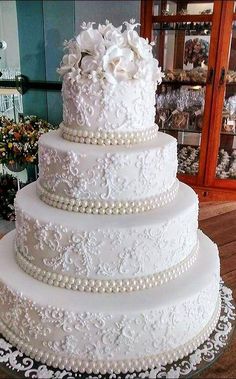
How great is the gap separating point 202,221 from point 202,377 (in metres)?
1.86

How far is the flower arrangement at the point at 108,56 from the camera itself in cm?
157


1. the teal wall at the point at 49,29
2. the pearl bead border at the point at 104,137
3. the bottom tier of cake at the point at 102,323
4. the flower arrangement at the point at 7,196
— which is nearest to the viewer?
the bottom tier of cake at the point at 102,323

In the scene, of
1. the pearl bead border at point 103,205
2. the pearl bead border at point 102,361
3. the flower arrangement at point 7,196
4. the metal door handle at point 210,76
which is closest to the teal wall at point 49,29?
the flower arrangement at point 7,196

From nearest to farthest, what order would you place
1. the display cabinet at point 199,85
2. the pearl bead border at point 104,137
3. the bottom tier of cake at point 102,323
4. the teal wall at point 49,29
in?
the bottom tier of cake at point 102,323, the pearl bead border at point 104,137, the display cabinet at point 199,85, the teal wall at point 49,29

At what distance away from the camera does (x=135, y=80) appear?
5.37 feet

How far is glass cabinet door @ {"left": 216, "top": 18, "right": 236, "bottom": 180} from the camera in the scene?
3.62 meters

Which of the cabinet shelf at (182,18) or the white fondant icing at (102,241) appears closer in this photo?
the white fondant icing at (102,241)

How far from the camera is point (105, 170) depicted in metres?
1.60

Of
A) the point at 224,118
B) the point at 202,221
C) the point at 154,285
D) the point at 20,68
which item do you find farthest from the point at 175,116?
the point at 154,285

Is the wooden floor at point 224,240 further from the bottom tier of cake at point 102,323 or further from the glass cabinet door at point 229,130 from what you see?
the glass cabinet door at point 229,130

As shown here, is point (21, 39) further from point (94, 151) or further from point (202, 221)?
point (94, 151)

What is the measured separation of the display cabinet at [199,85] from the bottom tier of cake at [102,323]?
2.25 m

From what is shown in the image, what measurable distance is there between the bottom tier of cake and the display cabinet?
2.25 meters

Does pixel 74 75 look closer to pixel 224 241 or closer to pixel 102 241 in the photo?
pixel 102 241
